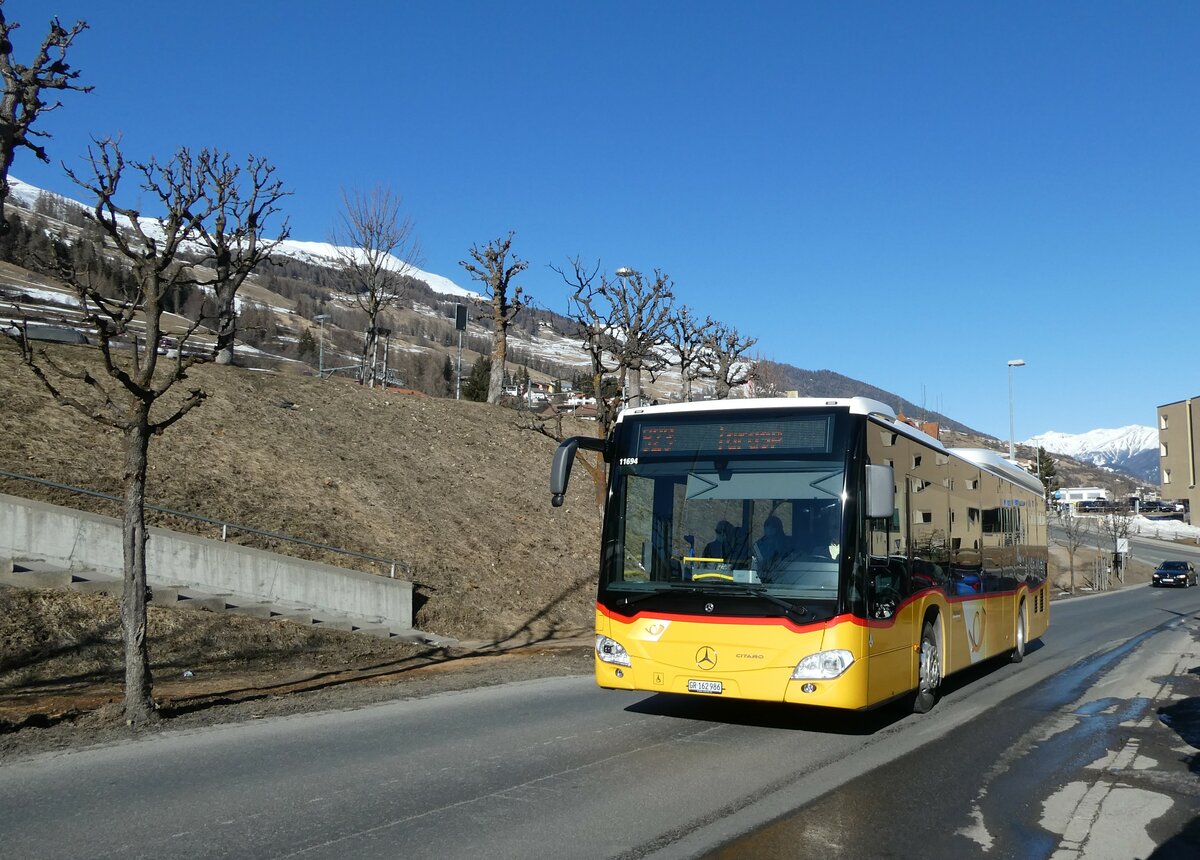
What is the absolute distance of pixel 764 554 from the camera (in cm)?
921

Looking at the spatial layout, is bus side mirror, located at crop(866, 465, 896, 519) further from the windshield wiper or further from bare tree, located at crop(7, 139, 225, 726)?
bare tree, located at crop(7, 139, 225, 726)

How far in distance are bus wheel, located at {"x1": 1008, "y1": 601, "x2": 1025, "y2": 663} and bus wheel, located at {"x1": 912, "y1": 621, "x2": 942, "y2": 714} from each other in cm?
586

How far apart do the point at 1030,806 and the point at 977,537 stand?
6692 millimetres

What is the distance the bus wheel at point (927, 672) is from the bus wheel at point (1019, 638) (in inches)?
231

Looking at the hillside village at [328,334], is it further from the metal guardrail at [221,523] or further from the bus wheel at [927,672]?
the bus wheel at [927,672]

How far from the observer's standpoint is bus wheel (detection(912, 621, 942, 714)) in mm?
10914

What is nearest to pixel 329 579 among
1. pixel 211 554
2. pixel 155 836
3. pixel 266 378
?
pixel 211 554

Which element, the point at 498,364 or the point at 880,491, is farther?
the point at 498,364

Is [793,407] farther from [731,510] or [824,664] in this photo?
[824,664]

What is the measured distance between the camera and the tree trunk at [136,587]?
9609 mm

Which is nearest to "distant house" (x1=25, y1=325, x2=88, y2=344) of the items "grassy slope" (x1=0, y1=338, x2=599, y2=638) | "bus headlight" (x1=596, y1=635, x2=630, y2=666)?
"grassy slope" (x1=0, y1=338, x2=599, y2=638)

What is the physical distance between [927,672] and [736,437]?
12.0ft

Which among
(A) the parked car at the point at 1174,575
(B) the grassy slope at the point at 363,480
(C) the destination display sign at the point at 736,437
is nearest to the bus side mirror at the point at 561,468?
(C) the destination display sign at the point at 736,437

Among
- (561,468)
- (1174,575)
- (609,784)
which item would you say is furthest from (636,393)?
(1174,575)
